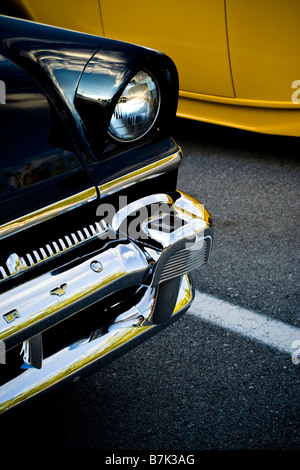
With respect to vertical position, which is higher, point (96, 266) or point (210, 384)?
point (96, 266)

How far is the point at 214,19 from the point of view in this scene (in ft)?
9.53

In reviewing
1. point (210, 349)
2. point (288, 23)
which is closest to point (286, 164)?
point (288, 23)

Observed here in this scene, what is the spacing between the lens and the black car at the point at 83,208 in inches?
54.7

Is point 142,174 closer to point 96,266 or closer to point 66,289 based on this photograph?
point 96,266

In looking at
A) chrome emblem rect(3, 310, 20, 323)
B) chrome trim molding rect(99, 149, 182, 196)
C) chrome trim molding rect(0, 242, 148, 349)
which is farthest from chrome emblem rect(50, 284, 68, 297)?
chrome trim molding rect(99, 149, 182, 196)

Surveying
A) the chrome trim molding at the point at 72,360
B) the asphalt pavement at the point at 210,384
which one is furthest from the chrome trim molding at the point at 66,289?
the asphalt pavement at the point at 210,384

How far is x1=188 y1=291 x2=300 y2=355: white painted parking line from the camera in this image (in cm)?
205

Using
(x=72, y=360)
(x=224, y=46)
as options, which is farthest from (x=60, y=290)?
(x=224, y=46)

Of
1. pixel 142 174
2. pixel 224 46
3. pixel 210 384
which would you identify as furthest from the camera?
pixel 224 46

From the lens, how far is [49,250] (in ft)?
4.66

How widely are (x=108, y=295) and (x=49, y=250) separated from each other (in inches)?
8.5

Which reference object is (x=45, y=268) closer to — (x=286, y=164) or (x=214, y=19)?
(x=214, y=19)
